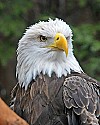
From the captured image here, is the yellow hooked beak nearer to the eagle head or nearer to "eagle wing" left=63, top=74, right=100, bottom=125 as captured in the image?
the eagle head

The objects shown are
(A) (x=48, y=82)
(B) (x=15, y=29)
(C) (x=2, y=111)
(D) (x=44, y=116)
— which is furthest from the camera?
(B) (x=15, y=29)

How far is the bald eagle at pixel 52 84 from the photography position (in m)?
3.16

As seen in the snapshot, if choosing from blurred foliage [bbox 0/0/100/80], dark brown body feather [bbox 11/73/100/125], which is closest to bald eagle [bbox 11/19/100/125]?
dark brown body feather [bbox 11/73/100/125]

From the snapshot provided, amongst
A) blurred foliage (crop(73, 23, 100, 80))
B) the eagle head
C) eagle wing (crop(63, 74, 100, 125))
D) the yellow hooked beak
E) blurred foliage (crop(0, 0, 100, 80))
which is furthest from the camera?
blurred foliage (crop(0, 0, 100, 80))

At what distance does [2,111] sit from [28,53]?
1.64 m

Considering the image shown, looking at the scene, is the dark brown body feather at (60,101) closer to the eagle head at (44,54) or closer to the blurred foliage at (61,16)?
the eagle head at (44,54)

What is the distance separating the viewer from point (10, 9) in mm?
6438

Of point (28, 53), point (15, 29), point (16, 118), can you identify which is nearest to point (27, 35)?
point (28, 53)

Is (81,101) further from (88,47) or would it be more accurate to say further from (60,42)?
(88,47)

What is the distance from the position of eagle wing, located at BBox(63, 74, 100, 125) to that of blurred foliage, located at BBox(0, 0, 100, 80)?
2.08 metres

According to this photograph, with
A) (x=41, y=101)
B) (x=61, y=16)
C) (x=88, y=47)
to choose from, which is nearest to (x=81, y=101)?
(x=41, y=101)

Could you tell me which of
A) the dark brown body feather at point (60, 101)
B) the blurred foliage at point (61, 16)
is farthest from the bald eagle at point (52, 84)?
the blurred foliage at point (61, 16)

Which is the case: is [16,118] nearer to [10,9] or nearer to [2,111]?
[2,111]

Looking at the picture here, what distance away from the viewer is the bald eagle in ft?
10.4
